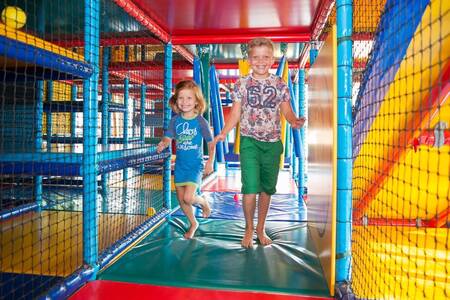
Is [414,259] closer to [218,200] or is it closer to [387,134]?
[387,134]

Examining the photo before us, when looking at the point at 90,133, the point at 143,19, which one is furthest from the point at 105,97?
the point at 90,133

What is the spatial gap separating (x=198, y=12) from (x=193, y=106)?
797 millimetres

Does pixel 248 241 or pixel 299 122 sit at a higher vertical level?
pixel 299 122

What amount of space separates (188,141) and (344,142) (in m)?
1.34

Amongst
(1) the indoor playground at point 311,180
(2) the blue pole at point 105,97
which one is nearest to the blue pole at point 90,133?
(1) the indoor playground at point 311,180

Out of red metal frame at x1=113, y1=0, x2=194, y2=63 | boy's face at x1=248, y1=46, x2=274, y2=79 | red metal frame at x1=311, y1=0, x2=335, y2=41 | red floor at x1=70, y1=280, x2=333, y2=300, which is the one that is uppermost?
red metal frame at x1=311, y1=0, x2=335, y2=41

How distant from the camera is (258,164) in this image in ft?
7.86

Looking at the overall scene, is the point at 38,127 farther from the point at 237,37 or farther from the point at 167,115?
the point at 237,37

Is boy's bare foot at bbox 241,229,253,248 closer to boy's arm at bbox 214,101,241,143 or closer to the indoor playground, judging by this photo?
the indoor playground

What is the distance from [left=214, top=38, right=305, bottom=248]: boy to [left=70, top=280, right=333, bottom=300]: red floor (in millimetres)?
671

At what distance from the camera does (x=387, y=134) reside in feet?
6.84

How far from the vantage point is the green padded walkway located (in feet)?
5.87

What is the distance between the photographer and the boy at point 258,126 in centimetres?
236

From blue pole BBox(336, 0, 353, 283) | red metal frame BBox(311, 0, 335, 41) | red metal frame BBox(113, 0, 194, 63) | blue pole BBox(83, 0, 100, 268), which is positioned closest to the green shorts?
blue pole BBox(336, 0, 353, 283)
